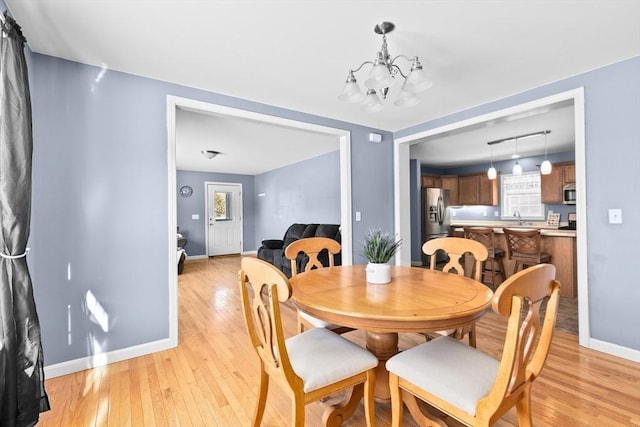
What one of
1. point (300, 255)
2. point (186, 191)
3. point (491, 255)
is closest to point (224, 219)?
point (186, 191)

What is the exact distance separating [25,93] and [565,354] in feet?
13.4

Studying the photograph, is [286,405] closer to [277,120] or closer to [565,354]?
[565,354]

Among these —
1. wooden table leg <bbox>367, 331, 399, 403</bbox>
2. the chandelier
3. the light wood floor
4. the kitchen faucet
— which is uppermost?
Answer: the chandelier

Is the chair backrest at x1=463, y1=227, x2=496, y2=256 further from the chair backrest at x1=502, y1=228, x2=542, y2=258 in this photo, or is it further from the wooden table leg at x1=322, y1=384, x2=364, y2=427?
A: the wooden table leg at x1=322, y1=384, x2=364, y2=427

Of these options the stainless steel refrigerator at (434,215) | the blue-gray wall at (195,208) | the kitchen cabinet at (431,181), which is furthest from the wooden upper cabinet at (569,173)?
the blue-gray wall at (195,208)

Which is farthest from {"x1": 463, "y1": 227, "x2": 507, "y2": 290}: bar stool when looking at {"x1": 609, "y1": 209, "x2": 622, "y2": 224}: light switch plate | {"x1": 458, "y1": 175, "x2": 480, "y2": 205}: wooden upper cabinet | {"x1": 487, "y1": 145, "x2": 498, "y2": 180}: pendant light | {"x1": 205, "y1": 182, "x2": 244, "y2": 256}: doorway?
{"x1": 205, "y1": 182, "x2": 244, "y2": 256}: doorway

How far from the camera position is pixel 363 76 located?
2.53m

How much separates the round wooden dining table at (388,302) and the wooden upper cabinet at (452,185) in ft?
19.6

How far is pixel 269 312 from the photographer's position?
1.27 meters

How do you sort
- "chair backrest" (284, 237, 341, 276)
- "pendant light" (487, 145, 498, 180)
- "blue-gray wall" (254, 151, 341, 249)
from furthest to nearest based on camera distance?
"blue-gray wall" (254, 151, 341, 249), "pendant light" (487, 145, 498, 180), "chair backrest" (284, 237, 341, 276)

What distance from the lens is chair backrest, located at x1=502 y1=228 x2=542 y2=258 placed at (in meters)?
3.71

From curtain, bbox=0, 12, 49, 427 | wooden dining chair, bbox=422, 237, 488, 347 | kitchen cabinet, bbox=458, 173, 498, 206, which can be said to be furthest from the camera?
kitchen cabinet, bbox=458, 173, 498, 206

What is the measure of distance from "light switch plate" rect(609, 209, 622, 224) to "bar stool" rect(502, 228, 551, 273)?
1.33 m

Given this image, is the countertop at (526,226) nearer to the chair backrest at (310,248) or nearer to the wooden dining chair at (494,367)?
the chair backrest at (310,248)
